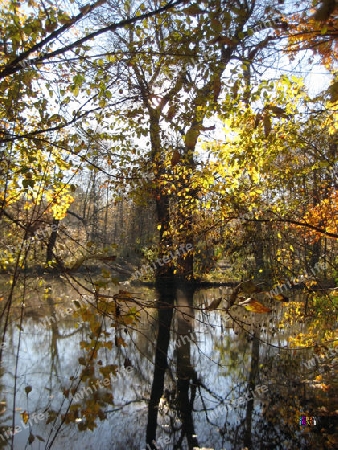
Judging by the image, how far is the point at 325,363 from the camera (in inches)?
228

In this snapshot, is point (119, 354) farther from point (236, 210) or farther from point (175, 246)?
point (236, 210)

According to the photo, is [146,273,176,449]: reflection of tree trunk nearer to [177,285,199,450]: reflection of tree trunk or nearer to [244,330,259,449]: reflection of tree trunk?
[177,285,199,450]: reflection of tree trunk

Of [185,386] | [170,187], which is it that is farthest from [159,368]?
[170,187]

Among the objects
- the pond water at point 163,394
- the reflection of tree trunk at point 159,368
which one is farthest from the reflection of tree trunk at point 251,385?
the reflection of tree trunk at point 159,368

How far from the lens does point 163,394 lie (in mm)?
4918

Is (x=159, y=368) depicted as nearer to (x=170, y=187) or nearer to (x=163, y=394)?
(x=163, y=394)

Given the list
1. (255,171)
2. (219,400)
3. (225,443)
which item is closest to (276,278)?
(255,171)

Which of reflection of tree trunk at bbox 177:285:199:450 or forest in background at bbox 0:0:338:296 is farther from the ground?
forest in background at bbox 0:0:338:296

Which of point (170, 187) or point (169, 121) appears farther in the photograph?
point (170, 187)

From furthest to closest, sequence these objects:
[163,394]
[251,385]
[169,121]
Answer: [251,385], [163,394], [169,121]

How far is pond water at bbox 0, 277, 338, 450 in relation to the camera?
372cm

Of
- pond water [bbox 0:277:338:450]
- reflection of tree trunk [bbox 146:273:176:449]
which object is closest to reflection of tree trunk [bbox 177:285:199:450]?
pond water [bbox 0:277:338:450]

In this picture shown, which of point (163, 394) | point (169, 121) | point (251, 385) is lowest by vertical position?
point (163, 394)

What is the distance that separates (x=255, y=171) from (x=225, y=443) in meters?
3.37
